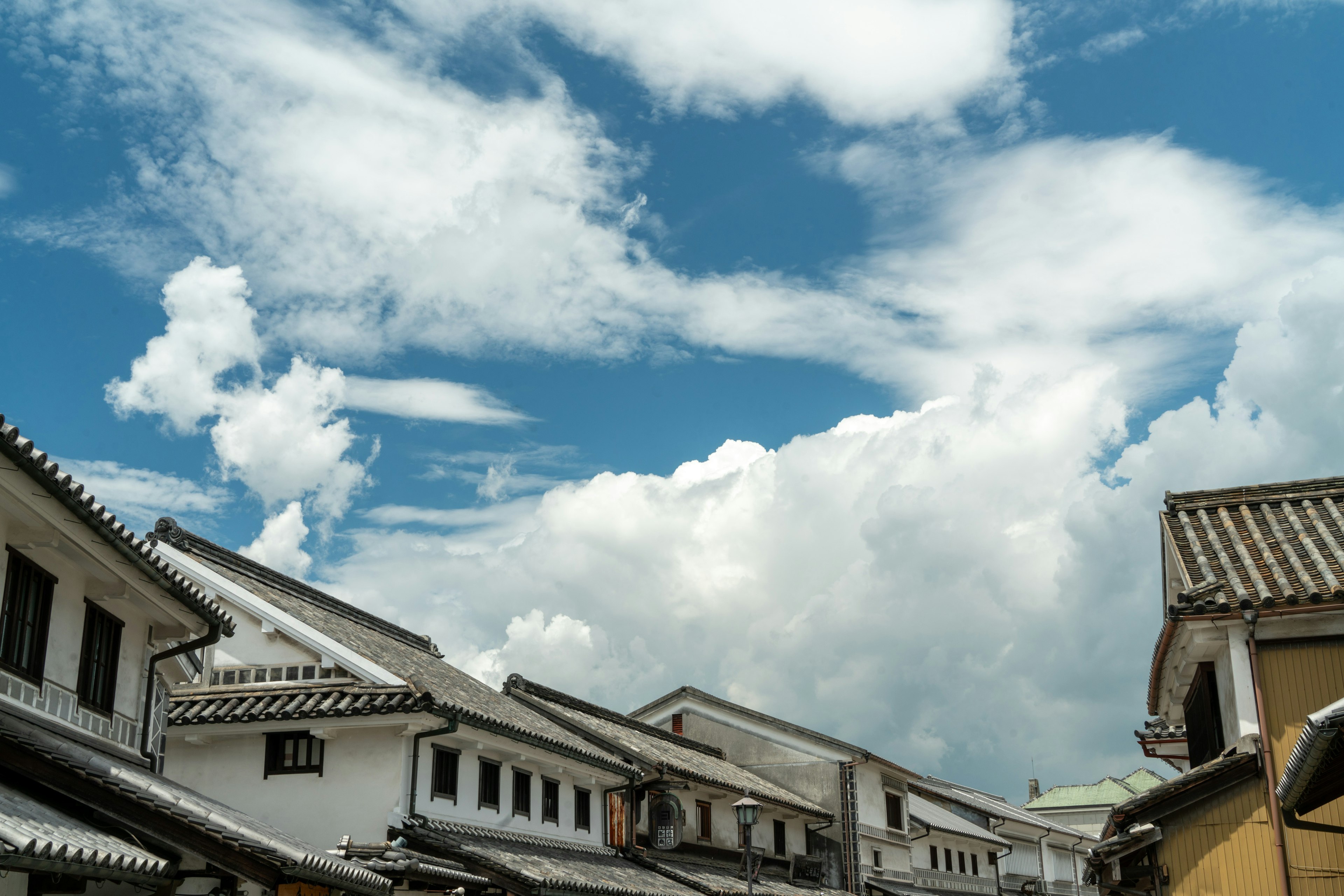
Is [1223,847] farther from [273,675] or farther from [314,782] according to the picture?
[273,675]

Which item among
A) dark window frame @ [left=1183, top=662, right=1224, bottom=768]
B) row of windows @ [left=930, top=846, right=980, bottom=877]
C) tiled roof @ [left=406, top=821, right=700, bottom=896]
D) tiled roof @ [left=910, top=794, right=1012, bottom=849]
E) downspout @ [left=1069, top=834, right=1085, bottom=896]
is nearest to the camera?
dark window frame @ [left=1183, top=662, right=1224, bottom=768]

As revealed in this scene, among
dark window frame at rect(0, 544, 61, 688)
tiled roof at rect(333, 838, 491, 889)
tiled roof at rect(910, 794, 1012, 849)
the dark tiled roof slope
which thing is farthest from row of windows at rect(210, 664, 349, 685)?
tiled roof at rect(910, 794, 1012, 849)

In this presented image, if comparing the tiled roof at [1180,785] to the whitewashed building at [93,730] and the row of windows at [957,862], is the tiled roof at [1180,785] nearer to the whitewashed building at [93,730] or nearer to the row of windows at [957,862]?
the whitewashed building at [93,730]

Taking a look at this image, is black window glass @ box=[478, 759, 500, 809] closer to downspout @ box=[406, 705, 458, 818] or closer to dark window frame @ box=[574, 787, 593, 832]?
downspout @ box=[406, 705, 458, 818]

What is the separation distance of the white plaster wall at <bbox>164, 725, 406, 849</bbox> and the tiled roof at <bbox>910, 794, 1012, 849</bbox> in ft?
Result: 122

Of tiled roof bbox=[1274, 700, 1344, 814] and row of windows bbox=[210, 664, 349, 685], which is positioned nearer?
tiled roof bbox=[1274, 700, 1344, 814]

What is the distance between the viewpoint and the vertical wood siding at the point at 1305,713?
13781mm

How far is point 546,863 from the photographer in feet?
77.3

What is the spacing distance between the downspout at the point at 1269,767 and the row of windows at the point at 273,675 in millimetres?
16591

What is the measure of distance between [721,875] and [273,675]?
17.6 m

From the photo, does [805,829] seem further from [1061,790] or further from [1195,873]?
[1061,790]

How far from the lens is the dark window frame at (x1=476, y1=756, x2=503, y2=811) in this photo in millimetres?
23609

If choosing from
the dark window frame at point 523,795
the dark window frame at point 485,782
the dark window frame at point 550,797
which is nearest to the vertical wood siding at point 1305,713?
the dark window frame at point 485,782

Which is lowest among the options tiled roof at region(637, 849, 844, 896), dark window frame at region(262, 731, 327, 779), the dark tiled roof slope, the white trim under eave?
tiled roof at region(637, 849, 844, 896)
